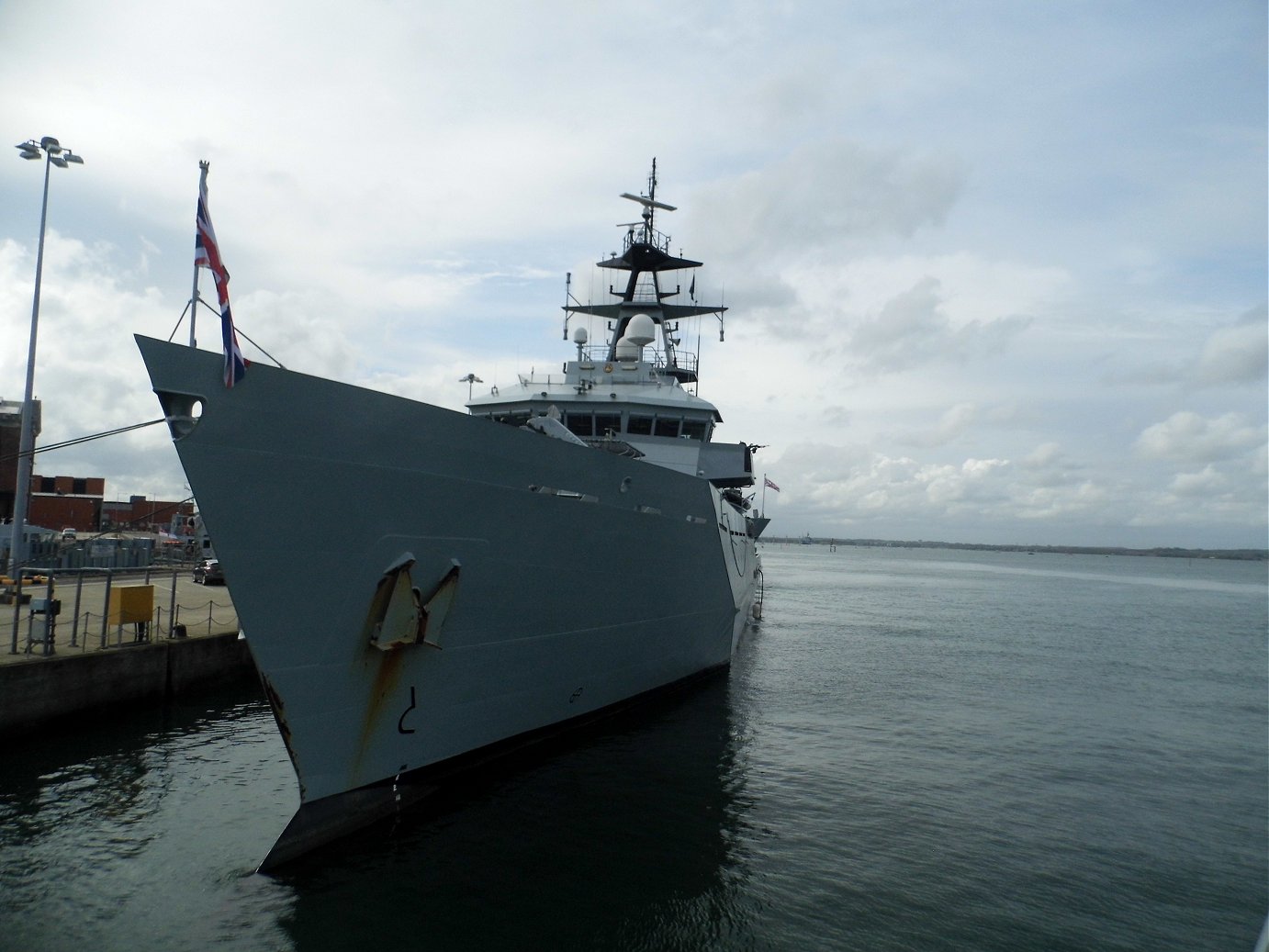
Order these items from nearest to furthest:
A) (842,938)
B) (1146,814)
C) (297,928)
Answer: (297,928)
(842,938)
(1146,814)

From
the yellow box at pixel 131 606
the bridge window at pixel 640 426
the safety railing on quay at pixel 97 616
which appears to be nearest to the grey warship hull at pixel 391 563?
the bridge window at pixel 640 426

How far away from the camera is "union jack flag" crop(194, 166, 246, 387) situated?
18.1 feet

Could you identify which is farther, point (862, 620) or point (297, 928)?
point (862, 620)

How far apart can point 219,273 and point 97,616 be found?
1125 cm

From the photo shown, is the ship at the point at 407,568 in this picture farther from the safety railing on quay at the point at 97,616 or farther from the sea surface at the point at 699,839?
the safety railing on quay at the point at 97,616

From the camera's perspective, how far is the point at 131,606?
40.4 ft

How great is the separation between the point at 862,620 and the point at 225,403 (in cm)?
2866

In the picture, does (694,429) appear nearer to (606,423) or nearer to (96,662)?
(606,423)

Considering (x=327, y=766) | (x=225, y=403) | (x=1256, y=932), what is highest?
(x=225, y=403)

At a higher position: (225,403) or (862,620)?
(225,403)

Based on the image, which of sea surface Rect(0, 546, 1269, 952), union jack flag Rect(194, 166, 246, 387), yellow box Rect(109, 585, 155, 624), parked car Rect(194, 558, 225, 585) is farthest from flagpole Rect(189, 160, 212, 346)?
parked car Rect(194, 558, 225, 585)

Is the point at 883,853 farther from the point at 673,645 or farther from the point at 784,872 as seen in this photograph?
the point at 673,645

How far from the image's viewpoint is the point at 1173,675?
19.9m

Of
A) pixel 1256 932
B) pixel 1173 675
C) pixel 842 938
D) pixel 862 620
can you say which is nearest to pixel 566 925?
pixel 842 938
